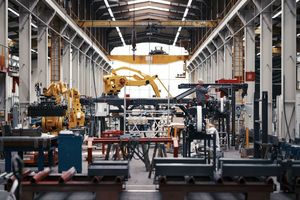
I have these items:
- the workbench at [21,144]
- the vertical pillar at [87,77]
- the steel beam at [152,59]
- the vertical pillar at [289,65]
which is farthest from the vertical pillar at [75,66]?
the workbench at [21,144]

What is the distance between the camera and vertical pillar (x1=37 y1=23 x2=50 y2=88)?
19.1 meters

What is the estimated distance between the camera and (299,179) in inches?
287

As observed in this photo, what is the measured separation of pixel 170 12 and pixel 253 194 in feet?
96.7

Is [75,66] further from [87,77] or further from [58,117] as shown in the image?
[58,117]

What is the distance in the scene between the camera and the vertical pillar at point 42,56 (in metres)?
19.1

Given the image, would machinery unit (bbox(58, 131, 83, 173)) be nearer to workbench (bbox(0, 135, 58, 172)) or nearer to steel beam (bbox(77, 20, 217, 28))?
workbench (bbox(0, 135, 58, 172))

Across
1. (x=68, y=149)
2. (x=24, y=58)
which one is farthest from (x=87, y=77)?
(x=68, y=149)

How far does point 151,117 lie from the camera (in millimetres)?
18344

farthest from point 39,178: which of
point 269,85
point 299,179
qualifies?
point 269,85

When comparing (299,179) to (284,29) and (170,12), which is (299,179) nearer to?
(284,29)

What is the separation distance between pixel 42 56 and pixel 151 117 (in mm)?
5092

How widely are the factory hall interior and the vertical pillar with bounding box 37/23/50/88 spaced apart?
0.15 ft

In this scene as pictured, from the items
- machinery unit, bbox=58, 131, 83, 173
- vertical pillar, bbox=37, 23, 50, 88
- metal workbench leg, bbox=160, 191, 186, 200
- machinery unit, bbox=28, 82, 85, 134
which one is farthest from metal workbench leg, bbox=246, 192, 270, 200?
vertical pillar, bbox=37, 23, 50, 88

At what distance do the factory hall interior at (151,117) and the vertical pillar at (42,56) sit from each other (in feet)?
0.15
